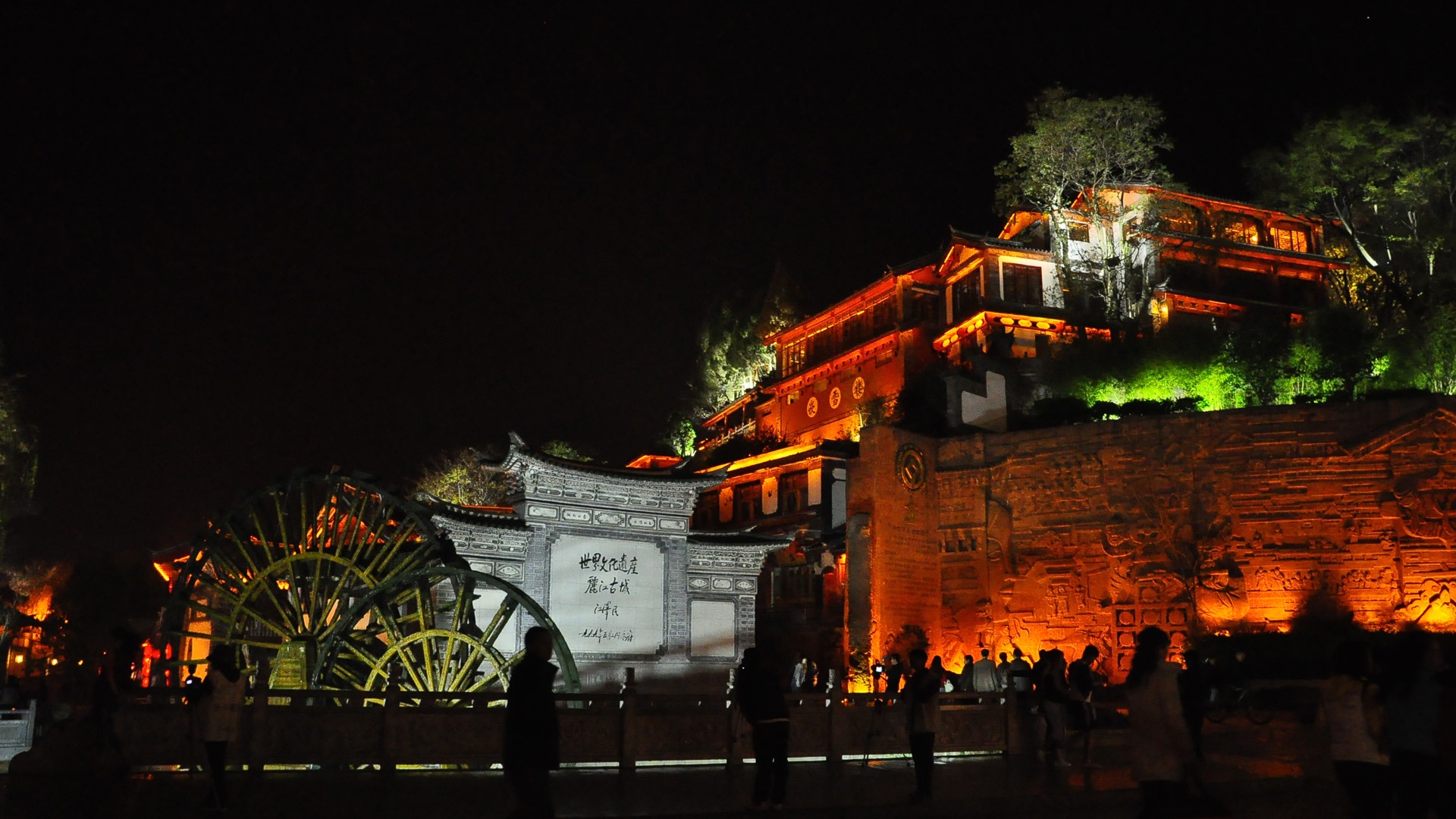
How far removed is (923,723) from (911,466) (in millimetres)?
18451

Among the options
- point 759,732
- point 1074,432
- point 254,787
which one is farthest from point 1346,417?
point 254,787

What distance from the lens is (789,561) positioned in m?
34.7

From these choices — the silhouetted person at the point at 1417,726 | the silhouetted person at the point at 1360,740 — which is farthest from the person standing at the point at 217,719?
the silhouetted person at the point at 1417,726

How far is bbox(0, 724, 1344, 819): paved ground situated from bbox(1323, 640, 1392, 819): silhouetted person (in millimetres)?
3184

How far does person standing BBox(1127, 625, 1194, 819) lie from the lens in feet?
20.7

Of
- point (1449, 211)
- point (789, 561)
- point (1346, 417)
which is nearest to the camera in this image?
point (1346, 417)

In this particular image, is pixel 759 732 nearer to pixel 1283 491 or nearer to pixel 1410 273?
pixel 1283 491

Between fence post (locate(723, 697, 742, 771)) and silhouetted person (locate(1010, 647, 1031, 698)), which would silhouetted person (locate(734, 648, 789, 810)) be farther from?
silhouetted person (locate(1010, 647, 1031, 698))

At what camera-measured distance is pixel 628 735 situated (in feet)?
40.9

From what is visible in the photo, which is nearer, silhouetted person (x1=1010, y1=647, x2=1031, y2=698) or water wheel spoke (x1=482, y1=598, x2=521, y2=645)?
silhouetted person (x1=1010, y1=647, x2=1031, y2=698)

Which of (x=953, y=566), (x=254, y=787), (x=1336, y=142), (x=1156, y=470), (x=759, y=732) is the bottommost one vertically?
(x=254, y=787)

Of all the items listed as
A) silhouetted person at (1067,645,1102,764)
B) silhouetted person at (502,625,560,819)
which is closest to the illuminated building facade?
silhouetted person at (1067,645,1102,764)

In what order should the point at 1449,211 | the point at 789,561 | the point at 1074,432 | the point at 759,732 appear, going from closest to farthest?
the point at 759,732 < the point at 1074,432 < the point at 1449,211 < the point at 789,561

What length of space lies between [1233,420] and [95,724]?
2346cm
